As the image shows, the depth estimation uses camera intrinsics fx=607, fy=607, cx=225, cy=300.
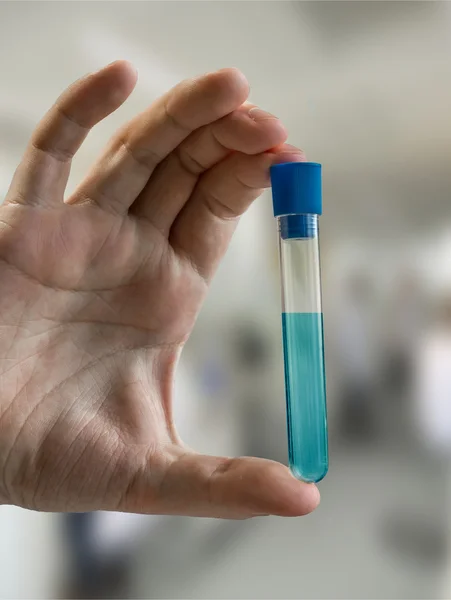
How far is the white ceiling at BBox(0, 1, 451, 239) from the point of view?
0.97 metres

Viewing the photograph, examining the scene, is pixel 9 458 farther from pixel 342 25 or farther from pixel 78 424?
pixel 342 25

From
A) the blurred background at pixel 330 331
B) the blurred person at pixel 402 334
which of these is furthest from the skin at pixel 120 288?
the blurred person at pixel 402 334

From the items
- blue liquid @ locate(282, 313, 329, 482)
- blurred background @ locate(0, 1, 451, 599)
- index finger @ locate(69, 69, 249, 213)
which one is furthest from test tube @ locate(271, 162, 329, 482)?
blurred background @ locate(0, 1, 451, 599)

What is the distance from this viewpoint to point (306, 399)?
2.17ft

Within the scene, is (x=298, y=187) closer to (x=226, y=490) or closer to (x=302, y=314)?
(x=302, y=314)

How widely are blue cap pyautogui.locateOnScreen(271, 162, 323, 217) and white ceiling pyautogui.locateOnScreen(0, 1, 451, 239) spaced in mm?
394

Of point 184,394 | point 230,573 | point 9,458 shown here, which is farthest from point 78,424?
point 230,573

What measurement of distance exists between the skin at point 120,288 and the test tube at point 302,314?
2.4 inches

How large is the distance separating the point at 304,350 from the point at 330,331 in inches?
15.5

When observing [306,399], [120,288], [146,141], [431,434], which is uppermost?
[146,141]

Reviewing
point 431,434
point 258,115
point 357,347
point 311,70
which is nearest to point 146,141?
point 258,115

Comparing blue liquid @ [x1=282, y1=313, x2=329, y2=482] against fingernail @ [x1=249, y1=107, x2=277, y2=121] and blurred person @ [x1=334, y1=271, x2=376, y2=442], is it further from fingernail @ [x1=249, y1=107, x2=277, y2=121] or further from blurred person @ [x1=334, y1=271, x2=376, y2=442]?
blurred person @ [x1=334, y1=271, x2=376, y2=442]

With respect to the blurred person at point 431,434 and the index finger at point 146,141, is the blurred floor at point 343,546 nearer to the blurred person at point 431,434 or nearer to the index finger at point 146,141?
the blurred person at point 431,434

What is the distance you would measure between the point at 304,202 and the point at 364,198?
427mm
